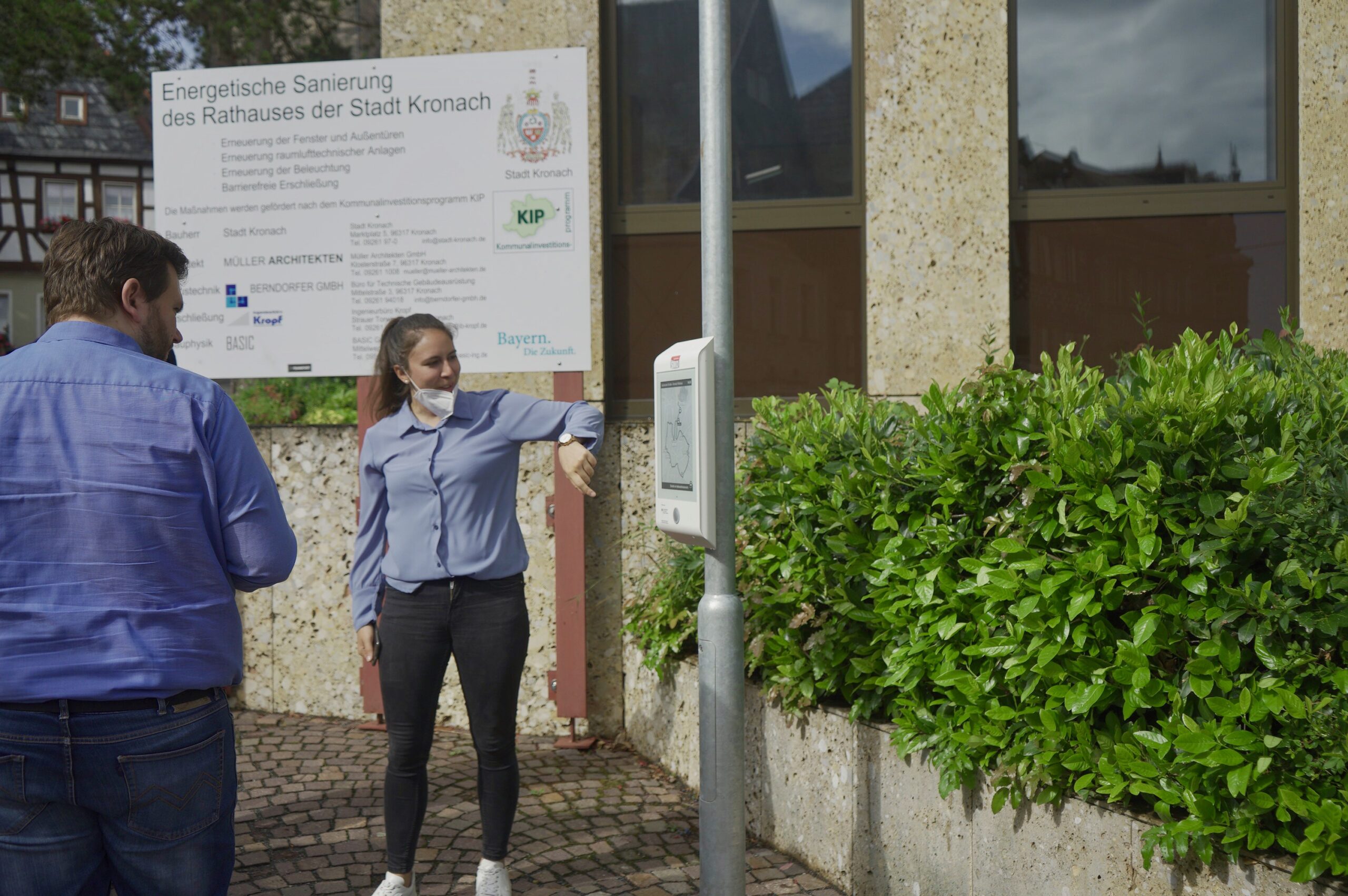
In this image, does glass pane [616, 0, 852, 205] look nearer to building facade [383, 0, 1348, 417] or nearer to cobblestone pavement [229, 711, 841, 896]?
building facade [383, 0, 1348, 417]

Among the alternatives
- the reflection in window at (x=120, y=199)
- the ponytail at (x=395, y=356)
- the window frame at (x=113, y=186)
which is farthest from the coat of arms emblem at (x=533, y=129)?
the reflection in window at (x=120, y=199)

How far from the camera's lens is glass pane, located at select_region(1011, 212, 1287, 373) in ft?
18.9

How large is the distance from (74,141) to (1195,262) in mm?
38913

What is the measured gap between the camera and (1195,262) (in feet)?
19.1

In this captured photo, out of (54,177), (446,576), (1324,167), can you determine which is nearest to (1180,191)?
(1324,167)

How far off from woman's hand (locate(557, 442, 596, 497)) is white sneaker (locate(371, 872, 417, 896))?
1.45 m

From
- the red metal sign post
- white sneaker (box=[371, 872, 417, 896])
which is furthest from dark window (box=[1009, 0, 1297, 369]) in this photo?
white sneaker (box=[371, 872, 417, 896])

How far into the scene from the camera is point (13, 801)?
2088 millimetres

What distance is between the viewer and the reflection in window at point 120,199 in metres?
37.8

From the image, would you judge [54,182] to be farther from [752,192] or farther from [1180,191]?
[1180,191]

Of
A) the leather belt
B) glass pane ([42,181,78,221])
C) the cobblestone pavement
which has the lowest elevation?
the cobblestone pavement

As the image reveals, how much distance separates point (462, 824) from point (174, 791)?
8.87ft

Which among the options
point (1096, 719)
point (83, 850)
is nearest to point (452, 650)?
point (83, 850)

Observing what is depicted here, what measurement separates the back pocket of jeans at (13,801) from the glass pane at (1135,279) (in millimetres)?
4928
